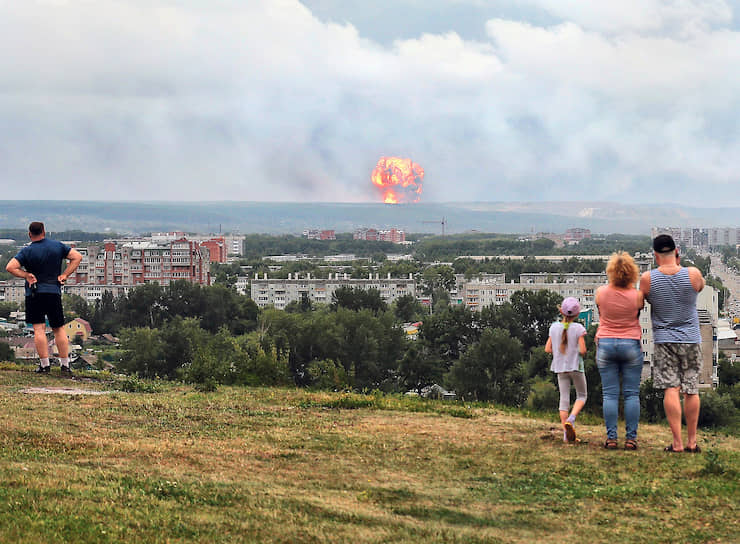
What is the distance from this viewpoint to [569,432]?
7988 millimetres

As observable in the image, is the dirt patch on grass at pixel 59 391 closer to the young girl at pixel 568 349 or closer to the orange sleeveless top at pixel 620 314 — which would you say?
the young girl at pixel 568 349

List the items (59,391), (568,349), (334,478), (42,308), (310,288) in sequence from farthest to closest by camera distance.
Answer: (310,288) → (42,308) → (59,391) → (568,349) → (334,478)

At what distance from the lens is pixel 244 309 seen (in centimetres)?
7206

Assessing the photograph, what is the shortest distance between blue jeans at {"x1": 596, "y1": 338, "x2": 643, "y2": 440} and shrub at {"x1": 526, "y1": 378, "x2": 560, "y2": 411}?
19431mm

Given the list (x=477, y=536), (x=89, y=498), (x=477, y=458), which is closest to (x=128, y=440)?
(x=89, y=498)

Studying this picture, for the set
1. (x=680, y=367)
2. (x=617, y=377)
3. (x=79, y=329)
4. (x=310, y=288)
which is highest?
(x=680, y=367)

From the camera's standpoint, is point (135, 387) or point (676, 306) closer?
→ point (676, 306)

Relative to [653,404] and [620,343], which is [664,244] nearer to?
[620,343]

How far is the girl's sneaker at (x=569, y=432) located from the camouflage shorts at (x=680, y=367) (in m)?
0.83

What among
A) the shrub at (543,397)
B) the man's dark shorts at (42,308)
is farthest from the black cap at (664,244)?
the shrub at (543,397)

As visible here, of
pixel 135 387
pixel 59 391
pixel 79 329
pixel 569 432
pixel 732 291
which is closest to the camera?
pixel 569 432

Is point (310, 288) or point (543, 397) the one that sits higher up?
point (543, 397)

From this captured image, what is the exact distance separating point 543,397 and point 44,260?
22.9 m

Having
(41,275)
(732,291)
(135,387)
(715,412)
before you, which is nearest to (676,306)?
(135,387)
